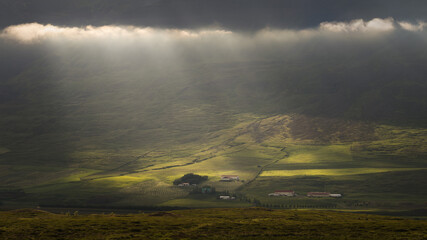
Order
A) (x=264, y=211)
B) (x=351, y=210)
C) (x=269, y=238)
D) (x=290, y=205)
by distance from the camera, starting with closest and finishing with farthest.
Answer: (x=269, y=238), (x=264, y=211), (x=351, y=210), (x=290, y=205)

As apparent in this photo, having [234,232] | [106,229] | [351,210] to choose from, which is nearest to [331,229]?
[234,232]

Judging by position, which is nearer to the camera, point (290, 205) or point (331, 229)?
point (331, 229)

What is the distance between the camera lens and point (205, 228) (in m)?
104

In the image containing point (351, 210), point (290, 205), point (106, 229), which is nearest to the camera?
point (106, 229)

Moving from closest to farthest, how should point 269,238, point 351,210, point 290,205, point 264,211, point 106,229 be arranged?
point 269,238, point 106,229, point 264,211, point 351,210, point 290,205

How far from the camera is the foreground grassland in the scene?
93.9m

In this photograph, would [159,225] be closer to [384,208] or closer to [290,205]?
[290,205]

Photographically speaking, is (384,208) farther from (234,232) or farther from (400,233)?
(234,232)

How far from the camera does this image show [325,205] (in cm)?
19725

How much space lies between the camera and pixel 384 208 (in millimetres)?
187625

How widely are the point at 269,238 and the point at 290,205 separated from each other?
107 m

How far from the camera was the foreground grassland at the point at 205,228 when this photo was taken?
93938 millimetres

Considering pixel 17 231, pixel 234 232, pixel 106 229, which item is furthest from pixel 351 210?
pixel 17 231

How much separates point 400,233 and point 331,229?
15337 mm
